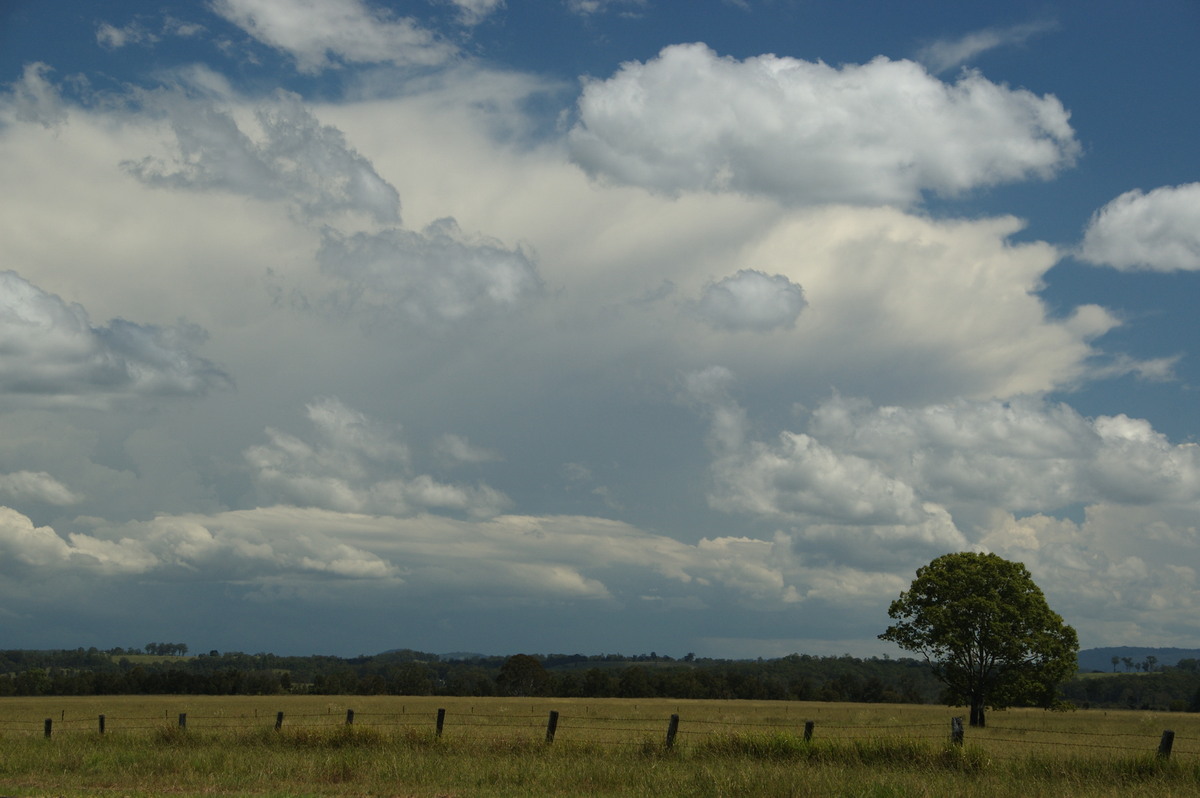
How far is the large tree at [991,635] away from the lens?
160 feet

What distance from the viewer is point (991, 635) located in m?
48.7

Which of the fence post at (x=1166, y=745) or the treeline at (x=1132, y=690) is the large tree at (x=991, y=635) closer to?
the fence post at (x=1166, y=745)

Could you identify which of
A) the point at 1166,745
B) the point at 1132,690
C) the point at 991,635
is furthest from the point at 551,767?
the point at 1132,690

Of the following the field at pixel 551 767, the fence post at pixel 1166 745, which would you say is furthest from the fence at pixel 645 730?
the fence post at pixel 1166 745

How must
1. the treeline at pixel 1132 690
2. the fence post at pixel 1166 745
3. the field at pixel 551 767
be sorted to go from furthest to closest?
1. the treeline at pixel 1132 690
2. the fence post at pixel 1166 745
3. the field at pixel 551 767

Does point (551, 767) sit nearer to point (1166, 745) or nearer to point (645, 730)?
point (1166, 745)

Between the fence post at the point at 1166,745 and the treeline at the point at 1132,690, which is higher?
the fence post at the point at 1166,745

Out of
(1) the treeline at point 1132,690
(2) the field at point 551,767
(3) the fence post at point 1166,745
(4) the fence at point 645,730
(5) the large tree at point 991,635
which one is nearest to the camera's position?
(2) the field at point 551,767

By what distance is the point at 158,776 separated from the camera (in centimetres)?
2147

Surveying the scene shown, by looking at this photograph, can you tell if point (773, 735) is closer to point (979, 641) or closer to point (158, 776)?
point (158, 776)

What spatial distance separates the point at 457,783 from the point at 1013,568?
132ft

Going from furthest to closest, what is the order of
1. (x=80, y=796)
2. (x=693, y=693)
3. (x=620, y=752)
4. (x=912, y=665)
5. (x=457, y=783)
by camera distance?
(x=912, y=665)
(x=693, y=693)
(x=620, y=752)
(x=457, y=783)
(x=80, y=796)

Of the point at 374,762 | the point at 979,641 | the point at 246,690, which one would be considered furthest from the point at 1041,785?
the point at 246,690

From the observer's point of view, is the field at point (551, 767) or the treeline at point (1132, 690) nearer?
the field at point (551, 767)
